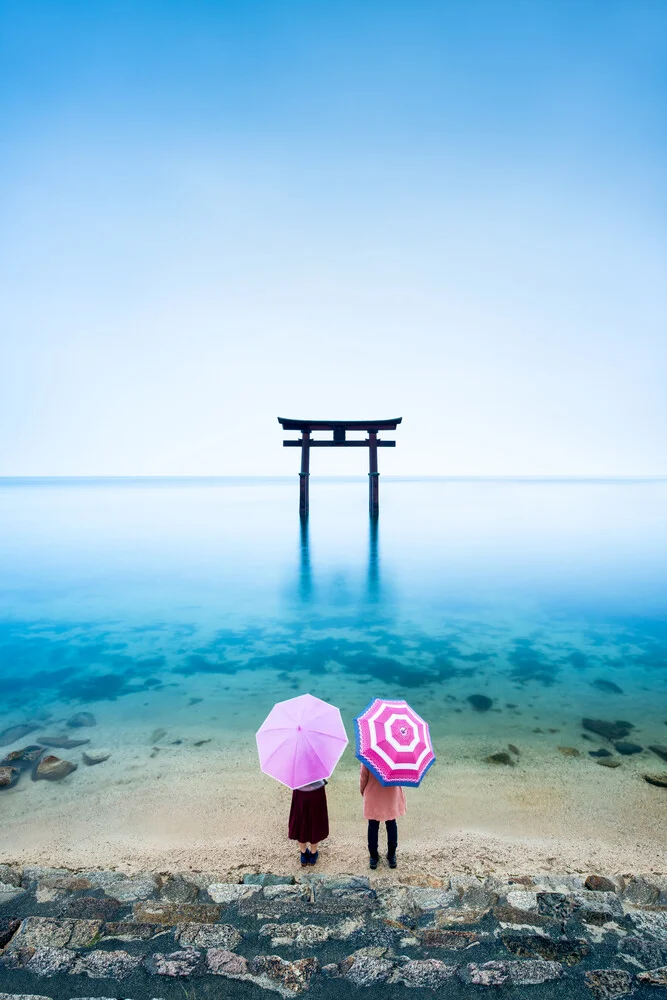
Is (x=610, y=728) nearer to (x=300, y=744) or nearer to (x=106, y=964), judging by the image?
(x=300, y=744)

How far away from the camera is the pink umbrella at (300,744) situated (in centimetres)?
348

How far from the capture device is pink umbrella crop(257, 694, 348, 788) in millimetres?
3484

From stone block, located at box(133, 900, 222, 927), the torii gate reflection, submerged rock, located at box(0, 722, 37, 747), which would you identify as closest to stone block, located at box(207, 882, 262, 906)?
stone block, located at box(133, 900, 222, 927)

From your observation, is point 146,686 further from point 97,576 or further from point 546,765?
point 97,576

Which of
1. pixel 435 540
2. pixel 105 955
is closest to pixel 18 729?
pixel 105 955

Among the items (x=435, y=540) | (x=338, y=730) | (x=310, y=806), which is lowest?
(x=435, y=540)

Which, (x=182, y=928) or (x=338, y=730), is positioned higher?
(x=338, y=730)

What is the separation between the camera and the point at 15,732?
659cm

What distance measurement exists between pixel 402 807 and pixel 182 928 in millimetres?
1791

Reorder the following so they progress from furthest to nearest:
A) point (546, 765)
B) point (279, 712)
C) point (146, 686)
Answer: point (146, 686), point (546, 765), point (279, 712)

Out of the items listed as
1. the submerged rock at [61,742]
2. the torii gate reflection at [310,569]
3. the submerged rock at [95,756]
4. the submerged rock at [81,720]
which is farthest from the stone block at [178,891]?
the torii gate reflection at [310,569]

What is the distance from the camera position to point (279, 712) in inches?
152

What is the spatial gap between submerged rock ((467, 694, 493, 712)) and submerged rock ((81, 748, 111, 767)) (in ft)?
17.7

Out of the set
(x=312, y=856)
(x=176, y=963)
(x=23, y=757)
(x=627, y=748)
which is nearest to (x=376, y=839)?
(x=312, y=856)
